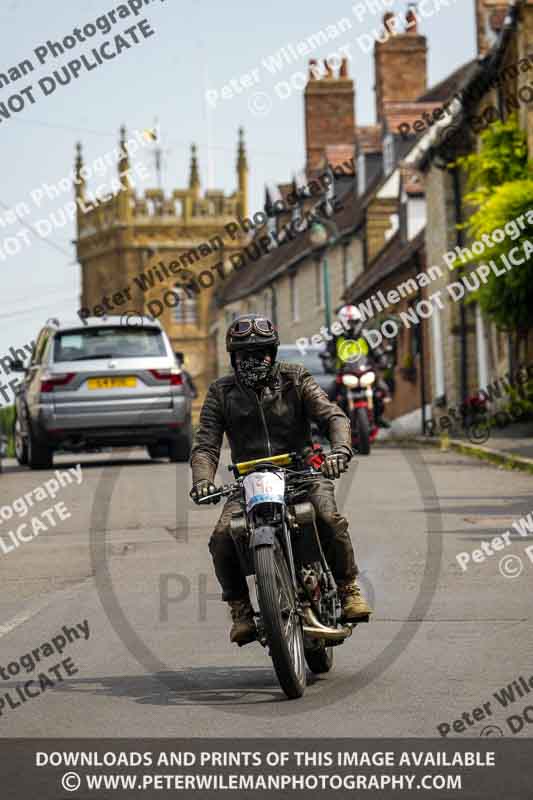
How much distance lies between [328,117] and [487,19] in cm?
3079

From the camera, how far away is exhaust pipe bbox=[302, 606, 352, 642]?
7488 mm

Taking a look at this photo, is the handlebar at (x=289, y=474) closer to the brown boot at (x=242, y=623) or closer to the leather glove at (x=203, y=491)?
the leather glove at (x=203, y=491)

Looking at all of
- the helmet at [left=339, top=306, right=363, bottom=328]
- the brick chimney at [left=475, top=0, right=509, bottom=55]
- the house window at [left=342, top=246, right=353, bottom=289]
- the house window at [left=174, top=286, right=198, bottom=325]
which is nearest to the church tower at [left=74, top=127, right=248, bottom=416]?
the house window at [left=174, top=286, right=198, bottom=325]

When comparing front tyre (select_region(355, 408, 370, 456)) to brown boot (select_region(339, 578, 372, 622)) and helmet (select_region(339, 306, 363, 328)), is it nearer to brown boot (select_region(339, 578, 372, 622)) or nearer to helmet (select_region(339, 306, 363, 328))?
helmet (select_region(339, 306, 363, 328))

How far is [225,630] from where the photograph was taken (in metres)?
9.35

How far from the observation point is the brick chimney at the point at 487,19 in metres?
36.0

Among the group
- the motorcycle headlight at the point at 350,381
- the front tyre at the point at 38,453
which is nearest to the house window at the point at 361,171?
the motorcycle headlight at the point at 350,381

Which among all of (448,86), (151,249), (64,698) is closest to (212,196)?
(151,249)

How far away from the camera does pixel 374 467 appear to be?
22078 mm

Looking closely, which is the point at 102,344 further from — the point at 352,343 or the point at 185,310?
the point at 185,310

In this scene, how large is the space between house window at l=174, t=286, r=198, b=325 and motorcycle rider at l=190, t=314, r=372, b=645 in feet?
352

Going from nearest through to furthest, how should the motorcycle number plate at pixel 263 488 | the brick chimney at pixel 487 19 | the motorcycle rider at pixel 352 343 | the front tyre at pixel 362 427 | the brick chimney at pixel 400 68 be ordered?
the motorcycle number plate at pixel 263 488
the front tyre at pixel 362 427
the motorcycle rider at pixel 352 343
the brick chimney at pixel 487 19
the brick chimney at pixel 400 68

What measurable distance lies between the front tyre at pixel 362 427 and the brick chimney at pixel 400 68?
1310 inches

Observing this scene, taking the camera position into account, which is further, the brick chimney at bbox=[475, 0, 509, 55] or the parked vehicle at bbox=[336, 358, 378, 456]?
the brick chimney at bbox=[475, 0, 509, 55]
